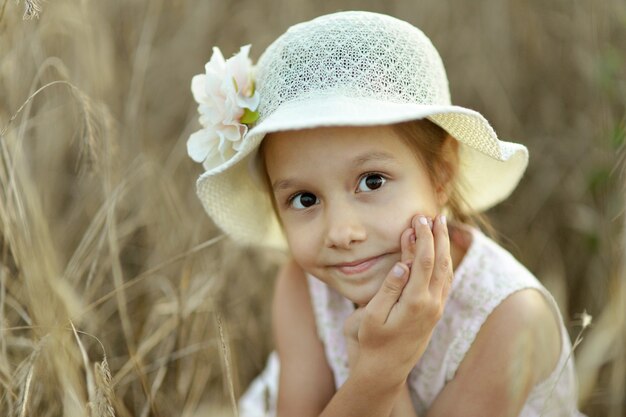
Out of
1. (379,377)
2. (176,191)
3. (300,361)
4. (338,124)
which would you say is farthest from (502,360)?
(176,191)

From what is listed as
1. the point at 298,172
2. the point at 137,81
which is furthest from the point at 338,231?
the point at 137,81

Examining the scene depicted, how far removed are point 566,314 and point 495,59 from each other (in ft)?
3.72

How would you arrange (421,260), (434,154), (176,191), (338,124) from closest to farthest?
(338,124) < (421,260) < (434,154) < (176,191)

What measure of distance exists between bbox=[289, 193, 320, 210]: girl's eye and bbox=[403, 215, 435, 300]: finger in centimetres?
20

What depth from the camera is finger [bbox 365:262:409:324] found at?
4.42ft

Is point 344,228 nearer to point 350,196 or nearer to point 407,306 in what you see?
point 350,196

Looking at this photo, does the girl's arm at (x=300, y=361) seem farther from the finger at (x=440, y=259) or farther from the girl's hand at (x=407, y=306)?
the finger at (x=440, y=259)

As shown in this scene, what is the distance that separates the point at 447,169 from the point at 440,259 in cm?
25

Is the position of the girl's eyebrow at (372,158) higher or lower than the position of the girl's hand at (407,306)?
higher

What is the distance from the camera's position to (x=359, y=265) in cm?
138

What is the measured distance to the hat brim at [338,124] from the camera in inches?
49.3

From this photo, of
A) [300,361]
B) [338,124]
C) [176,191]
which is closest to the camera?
[338,124]

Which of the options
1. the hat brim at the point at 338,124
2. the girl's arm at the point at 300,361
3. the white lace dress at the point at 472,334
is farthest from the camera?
the girl's arm at the point at 300,361

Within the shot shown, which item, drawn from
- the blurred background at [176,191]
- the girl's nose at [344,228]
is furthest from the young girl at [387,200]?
the blurred background at [176,191]
